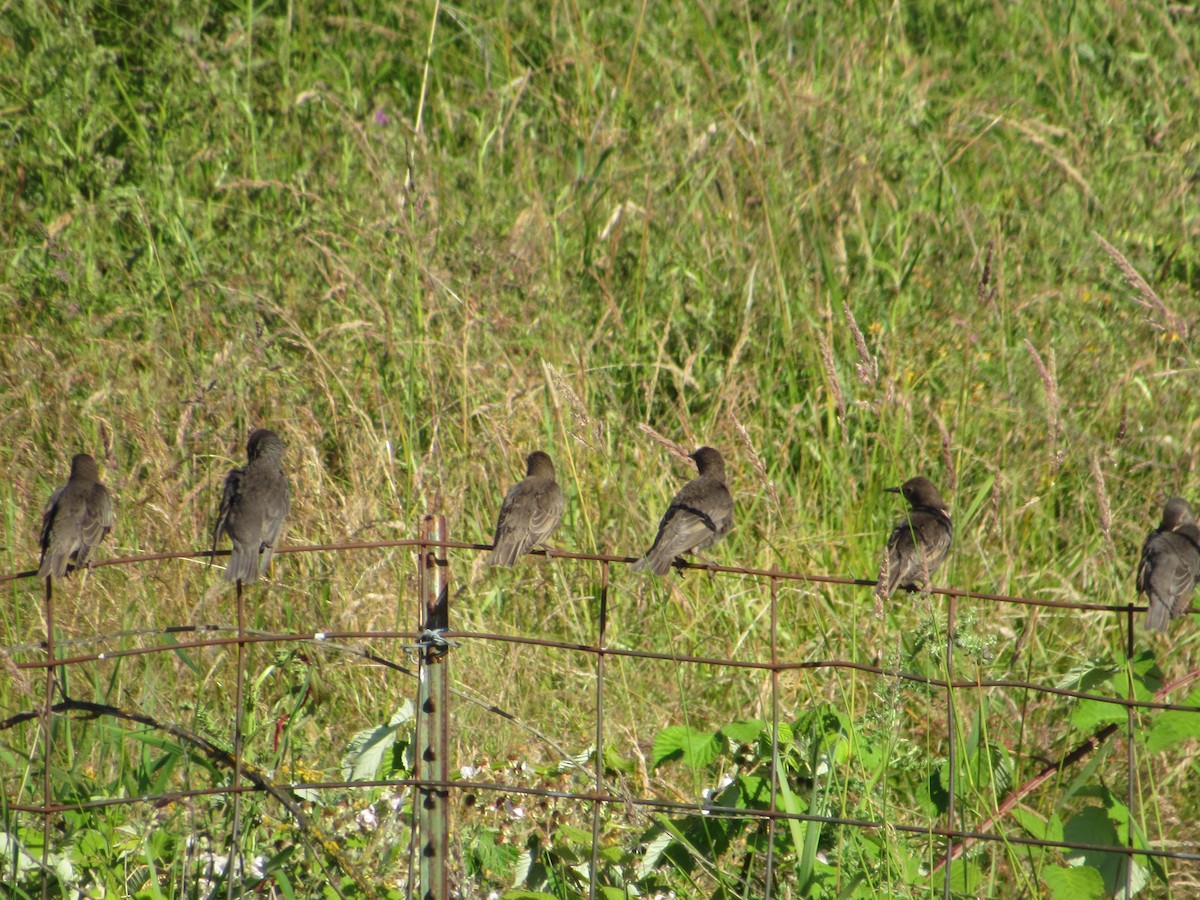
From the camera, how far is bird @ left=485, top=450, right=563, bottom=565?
16.0ft

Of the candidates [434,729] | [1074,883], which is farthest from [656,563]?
[1074,883]

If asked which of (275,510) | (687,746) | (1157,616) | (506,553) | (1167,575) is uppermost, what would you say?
(275,510)

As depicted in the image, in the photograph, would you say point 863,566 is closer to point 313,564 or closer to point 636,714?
point 636,714

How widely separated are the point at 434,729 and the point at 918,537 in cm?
199

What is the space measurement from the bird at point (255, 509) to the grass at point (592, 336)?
0.22 m

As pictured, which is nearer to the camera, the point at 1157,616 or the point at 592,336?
the point at 1157,616

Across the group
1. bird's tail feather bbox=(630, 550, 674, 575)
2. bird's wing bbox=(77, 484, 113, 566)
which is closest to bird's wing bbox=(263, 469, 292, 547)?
bird's wing bbox=(77, 484, 113, 566)

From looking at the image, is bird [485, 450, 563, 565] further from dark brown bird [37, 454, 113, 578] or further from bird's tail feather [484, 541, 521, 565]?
dark brown bird [37, 454, 113, 578]

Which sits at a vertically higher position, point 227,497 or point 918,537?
point 227,497

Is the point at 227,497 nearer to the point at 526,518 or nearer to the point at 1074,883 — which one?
the point at 526,518

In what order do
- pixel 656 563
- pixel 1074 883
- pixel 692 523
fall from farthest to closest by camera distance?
pixel 692 523 → pixel 656 563 → pixel 1074 883

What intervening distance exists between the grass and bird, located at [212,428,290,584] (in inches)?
8.8

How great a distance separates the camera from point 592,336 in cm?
660

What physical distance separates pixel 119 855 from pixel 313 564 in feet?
6.26
